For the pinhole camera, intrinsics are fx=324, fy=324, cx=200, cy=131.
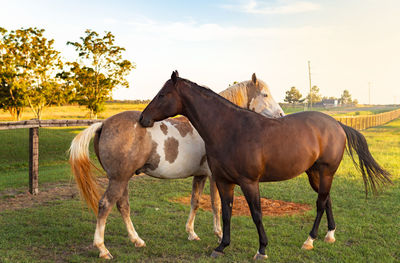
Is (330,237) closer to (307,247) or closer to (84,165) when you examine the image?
(307,247)

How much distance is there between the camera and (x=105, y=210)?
4309 mm

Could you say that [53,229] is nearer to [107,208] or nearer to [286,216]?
[107,208]

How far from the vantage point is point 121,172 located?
14.4 feet

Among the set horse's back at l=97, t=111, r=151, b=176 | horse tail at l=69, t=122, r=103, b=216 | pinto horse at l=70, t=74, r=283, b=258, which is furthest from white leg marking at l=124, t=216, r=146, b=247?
horse's back at l=97, t=111, r=151, b=176

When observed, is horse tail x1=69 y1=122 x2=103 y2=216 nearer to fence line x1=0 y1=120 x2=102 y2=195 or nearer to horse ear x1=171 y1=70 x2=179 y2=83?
horse ear x1=171 y1=70 x2=179 y2=83

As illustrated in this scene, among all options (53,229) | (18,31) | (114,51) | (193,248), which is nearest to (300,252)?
(193,248)

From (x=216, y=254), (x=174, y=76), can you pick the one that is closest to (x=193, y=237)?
(x=216, y=254)

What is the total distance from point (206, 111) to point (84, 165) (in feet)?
6.49

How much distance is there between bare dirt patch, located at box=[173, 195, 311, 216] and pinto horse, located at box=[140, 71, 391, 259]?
1871 mm

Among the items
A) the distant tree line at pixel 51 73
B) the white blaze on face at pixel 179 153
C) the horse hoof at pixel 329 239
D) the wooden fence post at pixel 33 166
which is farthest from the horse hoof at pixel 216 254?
the distant tree line at pixel 51 73

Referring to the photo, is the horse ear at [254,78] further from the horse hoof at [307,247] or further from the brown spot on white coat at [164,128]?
the horse hoof at [307,247]

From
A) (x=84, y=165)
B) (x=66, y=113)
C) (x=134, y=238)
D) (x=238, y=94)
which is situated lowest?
(x=134, y=238)

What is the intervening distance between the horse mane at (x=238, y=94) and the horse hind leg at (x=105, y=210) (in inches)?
84.1

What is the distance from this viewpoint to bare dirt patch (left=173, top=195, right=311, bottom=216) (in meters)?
6.44
